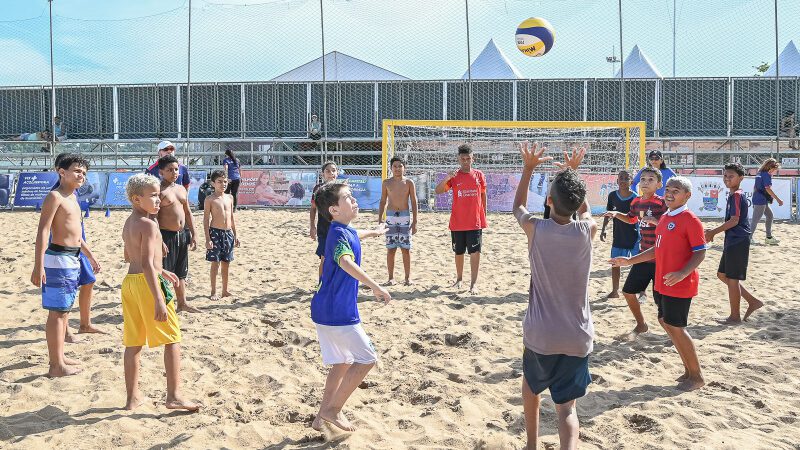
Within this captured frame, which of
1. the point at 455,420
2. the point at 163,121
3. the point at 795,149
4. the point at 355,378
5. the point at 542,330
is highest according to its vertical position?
the point at 163,121

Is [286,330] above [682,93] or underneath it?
underneath

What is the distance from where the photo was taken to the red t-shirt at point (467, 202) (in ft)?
22.9

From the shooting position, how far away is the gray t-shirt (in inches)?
109

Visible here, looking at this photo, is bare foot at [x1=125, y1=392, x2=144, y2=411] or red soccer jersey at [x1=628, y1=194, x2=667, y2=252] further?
red soccer jersey at [x1=628, y1=194, x2=667, y2=252]

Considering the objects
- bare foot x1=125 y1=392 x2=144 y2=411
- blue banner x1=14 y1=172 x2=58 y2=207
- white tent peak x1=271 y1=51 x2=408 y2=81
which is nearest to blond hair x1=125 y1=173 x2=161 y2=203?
bare foot x1=125 y1=392 x2=144 y2=411

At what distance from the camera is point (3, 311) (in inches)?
232

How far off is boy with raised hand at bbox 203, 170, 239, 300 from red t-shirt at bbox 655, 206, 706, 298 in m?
4.06

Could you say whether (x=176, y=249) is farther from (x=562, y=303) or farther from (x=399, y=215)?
(x=562, y=303)

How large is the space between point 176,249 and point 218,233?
0.89 metres

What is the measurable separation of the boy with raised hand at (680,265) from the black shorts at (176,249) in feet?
12.1

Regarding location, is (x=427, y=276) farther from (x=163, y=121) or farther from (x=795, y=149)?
(x=163, y=121)

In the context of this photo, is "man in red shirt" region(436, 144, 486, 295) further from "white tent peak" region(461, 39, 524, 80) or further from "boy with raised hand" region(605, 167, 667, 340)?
"white tent peak" region(461, 39, 524, 80)

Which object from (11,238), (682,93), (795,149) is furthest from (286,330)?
(682,93)

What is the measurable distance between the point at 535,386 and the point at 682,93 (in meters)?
19.4
